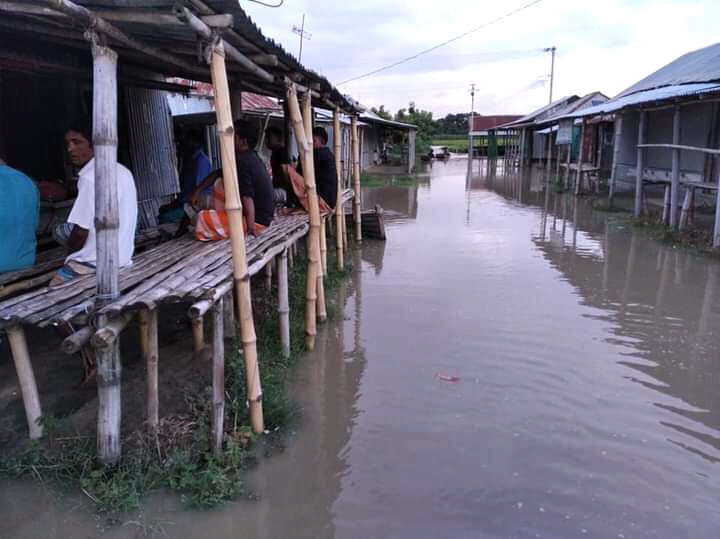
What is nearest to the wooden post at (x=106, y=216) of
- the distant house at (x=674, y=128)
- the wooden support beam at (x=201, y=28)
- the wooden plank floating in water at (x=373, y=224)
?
the wooden support beam at (x=201, y=28)

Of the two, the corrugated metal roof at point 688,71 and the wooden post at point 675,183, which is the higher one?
the corrugated metal roof at point 688,71

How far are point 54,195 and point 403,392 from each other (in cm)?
432

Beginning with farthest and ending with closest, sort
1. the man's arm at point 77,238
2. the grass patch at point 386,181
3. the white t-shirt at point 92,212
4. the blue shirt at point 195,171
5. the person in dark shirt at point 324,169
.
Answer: the grass patch at point 386,181 → the person in dark shirt at point 324,169 → the blue shirt at point 195,171 → the man's arm at point 77,238 → the white t-shirt at point 92,212

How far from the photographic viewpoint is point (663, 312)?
7.19 metres

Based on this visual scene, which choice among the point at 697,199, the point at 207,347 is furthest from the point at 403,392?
the point at 697,199

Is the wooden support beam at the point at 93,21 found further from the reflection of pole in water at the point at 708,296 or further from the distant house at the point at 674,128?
the distant house at the point at 674,128

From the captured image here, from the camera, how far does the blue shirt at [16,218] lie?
161 inches

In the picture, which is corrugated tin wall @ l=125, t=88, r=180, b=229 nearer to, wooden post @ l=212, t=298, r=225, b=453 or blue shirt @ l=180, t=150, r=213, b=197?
blue shirt @ l=180, t=150, r=213, b=197

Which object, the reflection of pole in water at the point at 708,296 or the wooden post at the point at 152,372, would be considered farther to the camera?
the reflection of pole in water at the point at 708,296

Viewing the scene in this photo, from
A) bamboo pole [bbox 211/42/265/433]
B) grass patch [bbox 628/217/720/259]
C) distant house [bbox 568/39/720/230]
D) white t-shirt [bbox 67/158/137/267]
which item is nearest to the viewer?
bamboo pole [bbox 211/42/265/433]

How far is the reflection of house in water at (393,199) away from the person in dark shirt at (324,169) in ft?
22.0

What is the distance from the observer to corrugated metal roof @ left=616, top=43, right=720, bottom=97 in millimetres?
15908

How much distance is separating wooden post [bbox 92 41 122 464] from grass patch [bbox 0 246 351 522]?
23 centimetres

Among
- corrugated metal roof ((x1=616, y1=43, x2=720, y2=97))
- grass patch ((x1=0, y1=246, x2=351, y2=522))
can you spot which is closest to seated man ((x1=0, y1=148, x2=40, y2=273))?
grass patch ((x1=0, y1=246, x2=351, y2=522))
